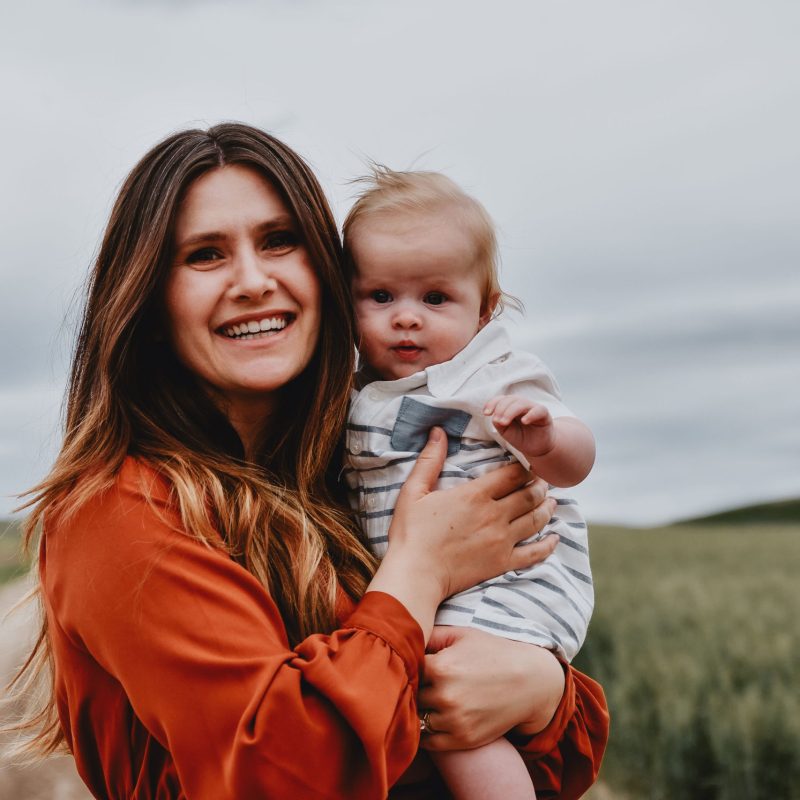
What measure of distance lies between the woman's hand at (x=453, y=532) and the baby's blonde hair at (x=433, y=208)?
579 mm

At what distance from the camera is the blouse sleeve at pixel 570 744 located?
2594mm

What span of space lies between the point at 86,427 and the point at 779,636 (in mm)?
6490

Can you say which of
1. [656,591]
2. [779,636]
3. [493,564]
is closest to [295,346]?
[493,564]

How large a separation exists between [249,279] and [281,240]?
0.78 feet

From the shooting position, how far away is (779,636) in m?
7.66

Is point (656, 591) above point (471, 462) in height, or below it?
below

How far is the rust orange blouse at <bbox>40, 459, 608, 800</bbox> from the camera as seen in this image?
1.97 meters

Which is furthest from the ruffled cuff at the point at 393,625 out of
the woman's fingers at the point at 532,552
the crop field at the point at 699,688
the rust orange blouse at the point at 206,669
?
the crop field at the point at 699,688

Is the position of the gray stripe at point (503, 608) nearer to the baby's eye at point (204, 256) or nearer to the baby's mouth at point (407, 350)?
the baby's mouth at point (407, 350)

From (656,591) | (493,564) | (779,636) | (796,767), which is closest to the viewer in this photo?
(493,564)

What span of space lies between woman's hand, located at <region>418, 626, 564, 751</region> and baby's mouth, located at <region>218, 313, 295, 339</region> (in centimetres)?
83

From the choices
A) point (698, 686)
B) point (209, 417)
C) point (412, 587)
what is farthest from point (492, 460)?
point (698, 686)

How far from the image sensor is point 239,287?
8.13 ft

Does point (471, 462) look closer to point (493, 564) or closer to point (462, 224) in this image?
point (493, 564)
